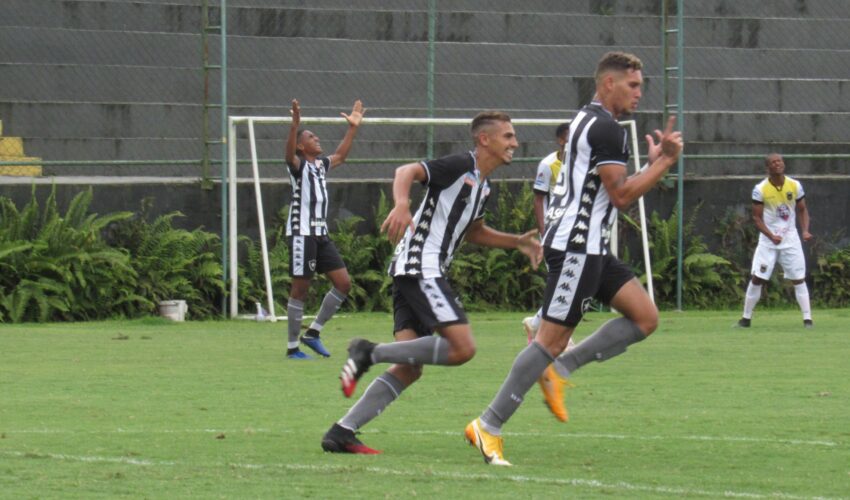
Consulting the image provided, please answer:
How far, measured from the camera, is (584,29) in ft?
87.9

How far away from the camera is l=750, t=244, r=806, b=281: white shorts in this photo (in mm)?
19188

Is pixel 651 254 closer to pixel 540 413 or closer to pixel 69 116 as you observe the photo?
pixel 69 116

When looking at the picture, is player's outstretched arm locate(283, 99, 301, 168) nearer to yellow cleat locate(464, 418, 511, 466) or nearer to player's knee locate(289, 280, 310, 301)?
player's knee locate(289, 280, 310, 301)

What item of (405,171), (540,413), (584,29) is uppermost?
(584,29)

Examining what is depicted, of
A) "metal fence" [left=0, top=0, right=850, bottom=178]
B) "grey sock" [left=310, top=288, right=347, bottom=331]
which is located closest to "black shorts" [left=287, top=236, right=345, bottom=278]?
"grey sock" [left=310, top=288, right=347, bottom=331]

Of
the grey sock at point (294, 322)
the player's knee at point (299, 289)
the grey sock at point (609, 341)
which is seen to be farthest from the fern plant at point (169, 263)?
the grey sock at point (609, 341)

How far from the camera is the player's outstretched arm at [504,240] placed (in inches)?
344

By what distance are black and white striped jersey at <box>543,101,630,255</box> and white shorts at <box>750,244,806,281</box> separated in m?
11.5

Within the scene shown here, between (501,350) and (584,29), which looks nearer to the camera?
(501,350)

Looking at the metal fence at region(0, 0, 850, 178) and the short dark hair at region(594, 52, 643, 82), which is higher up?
the metal fence at region(0, 0, 850, 178)

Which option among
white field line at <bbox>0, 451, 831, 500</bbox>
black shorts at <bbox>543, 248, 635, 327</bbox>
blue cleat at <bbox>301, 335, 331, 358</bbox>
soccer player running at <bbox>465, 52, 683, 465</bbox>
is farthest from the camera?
blue cleat at <bbox>301, 335, 331, 358</bbox>

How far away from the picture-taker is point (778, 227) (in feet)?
63.3

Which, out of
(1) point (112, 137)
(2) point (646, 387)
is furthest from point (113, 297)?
(2) point (646, 387)

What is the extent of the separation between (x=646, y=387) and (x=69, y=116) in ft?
43.3
